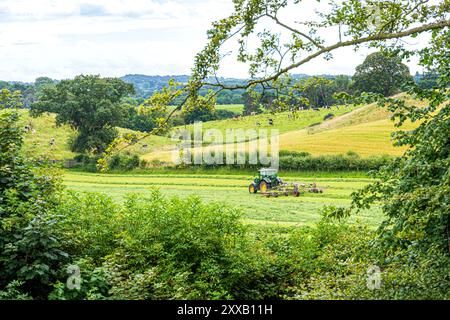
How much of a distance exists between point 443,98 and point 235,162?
3894 centimetres

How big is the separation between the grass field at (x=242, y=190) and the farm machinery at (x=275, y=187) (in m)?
0.61

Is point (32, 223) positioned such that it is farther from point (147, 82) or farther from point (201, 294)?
point (147, 82)

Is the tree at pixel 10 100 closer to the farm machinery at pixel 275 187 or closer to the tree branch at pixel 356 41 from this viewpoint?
the tree branch at pixel 356 41

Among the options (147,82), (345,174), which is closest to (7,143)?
(345,174)

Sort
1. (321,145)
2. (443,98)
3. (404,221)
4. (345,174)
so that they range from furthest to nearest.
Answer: (321,145), (345,174), (443,98), (404,221)

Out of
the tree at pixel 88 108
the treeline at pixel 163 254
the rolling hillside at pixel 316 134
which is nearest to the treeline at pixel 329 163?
the rolling hillside at pixel 316 134

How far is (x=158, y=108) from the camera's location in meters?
10.7

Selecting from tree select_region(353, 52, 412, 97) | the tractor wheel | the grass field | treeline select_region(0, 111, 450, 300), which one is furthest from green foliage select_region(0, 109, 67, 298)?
tree select_region(353, 52, 412, 97)

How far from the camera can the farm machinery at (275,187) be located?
32.9 meters

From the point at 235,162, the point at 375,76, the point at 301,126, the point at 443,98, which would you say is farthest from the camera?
the point at 301,126

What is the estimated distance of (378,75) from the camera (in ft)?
213

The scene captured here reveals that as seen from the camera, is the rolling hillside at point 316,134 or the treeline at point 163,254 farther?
the rolling hillside at point 316,134

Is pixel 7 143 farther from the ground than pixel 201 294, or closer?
farther from the ground

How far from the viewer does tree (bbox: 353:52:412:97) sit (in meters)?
64.4
